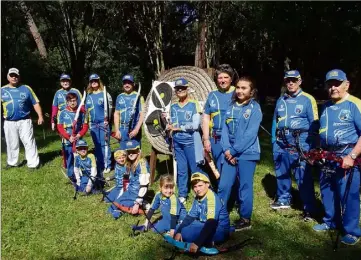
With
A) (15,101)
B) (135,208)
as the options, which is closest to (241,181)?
(135,208)

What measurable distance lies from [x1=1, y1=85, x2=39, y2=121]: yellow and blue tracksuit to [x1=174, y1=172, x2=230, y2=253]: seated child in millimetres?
4926

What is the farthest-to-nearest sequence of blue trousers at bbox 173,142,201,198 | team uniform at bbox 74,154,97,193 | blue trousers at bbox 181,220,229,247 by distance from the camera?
team uniform at bbox 74,154,97,193 → blue trousers at bbox 173,142,201,198 → blue trousers at bbox 181,220,229,247

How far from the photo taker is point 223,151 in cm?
532

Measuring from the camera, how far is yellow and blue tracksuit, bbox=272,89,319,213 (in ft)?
18.3

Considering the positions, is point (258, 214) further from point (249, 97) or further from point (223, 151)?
point (249, 97)

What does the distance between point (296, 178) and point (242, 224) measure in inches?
Answer: 42.0

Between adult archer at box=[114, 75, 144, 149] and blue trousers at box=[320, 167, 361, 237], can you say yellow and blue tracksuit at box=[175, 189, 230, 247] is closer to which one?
blue trousers at box=[320, 167, 361, 237]

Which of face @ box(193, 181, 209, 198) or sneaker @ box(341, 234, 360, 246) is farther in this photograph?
sneaker @ box(341, 234, 360, 246)

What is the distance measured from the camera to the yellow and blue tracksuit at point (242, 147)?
5.07m

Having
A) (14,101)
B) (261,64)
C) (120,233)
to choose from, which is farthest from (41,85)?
(120,233)

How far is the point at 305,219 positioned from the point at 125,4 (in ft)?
50.7

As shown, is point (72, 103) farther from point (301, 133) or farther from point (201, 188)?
point (301, 133)

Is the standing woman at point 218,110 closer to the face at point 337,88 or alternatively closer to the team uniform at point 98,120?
the face at point 337,88

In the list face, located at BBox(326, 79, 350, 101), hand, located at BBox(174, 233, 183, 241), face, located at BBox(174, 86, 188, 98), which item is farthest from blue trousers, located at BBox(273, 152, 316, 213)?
hand, located at BBox(174, 233, 183, 241)
